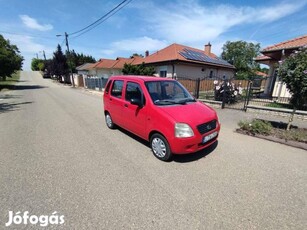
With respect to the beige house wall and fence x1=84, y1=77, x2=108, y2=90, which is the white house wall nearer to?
the beige house wall

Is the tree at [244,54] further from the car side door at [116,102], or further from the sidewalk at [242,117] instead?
the car side door at [116,102]

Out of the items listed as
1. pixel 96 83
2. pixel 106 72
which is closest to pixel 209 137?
pixel 96 83

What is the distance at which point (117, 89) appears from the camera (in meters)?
5.20

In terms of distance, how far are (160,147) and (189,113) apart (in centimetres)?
96

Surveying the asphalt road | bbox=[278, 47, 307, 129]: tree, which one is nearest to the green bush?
the asphalt road

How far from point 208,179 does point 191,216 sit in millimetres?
951

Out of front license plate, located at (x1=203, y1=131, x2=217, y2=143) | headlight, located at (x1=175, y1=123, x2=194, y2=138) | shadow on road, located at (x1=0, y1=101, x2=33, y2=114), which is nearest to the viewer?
headlight, located at (x1=175, y1=123, x2=194, y2=138)

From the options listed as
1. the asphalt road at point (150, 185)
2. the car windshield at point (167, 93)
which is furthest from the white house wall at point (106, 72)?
the asphalt road at point (150, 185)

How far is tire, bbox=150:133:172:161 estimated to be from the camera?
11.8 feet

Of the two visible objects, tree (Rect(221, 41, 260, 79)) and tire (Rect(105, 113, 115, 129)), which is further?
tree (Rect(221, 41, 260, 79))

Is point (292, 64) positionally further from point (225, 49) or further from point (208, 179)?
point (225, 49)

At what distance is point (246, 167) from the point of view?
3.54 metres

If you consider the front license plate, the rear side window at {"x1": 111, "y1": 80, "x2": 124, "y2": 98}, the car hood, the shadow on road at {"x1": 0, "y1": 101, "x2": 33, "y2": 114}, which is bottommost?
the shadow on road at {"x1": 0, "y1": 101, "x2": 33, "y2": 114}

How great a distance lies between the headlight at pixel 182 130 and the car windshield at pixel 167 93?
76 centimetres
